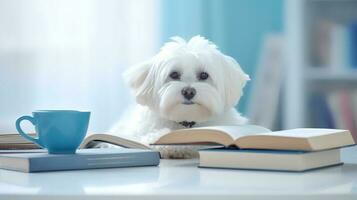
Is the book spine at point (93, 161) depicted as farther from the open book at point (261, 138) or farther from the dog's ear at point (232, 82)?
the dog's ear at point (232, 82)

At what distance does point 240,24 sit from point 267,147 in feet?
6.48

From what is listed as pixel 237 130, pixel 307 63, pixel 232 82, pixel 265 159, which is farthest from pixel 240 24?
pixel 265 159

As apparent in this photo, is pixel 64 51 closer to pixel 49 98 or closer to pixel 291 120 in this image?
pixel 49 98

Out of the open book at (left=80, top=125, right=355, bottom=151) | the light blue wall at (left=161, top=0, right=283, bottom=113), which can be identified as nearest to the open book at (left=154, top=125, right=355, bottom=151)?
the open book at (left=80, top=125, right=355, bottom=151)

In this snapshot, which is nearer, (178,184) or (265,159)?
(178,184)

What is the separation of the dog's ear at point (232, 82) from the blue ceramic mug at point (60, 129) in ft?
1.59

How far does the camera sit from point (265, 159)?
0.99 m

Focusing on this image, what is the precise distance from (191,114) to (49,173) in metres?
0.52

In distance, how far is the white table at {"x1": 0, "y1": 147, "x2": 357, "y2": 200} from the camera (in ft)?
2.47

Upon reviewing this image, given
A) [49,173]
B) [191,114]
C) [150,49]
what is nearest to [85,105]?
[150,49]

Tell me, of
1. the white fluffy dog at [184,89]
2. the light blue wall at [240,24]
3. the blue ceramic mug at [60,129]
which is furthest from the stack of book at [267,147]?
the light blue wall at [240,24]

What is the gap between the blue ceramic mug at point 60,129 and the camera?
1042 mm

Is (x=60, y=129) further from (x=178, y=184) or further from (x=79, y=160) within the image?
(x=178, y=184)

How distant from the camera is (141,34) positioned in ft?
8.91
